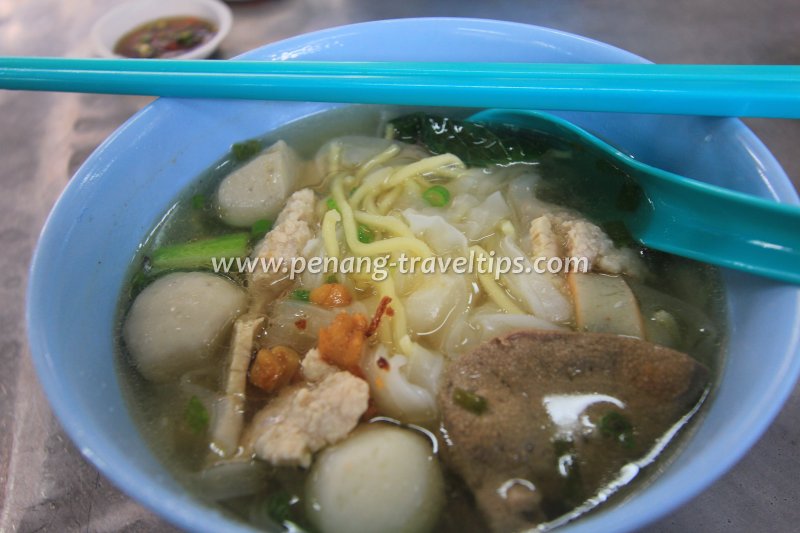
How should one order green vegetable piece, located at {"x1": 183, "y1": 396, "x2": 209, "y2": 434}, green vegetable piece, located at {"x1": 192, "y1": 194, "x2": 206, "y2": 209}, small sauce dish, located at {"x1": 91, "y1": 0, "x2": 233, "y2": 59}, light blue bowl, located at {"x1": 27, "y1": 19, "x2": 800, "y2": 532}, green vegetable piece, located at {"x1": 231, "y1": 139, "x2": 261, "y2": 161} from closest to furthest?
light blue bowl, located at {"x1": 27, "y1": 19, "x2": 800, "y2": 532} → green vegetable piece, located at {"x1": 183, "y1": 396, "x2": 209, "y2": 434} → green vegetable piece, located at {"x1": 192, "y1": 194, "x2": 206, "y2": 209} → green vegetable piece, located at {"x1": 231, "y1": 139, "x2": 261, "y2": 161} → small sauce dish, located at {"x1": 91, "y1": 0, "x2": 233, "y2": 59}

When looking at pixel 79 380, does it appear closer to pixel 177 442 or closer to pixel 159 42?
pixel 177 442

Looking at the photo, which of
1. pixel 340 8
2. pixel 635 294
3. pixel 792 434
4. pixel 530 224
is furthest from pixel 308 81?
pixel 340 8

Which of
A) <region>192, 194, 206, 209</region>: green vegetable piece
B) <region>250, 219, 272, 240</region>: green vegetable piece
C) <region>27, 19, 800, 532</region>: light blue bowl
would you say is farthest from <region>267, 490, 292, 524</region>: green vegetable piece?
<region>192, 194, 206, 209</region>: green vegetable piece

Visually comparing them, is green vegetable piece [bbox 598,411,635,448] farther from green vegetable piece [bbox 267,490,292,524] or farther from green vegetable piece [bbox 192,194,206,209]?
green vegetable piece [bbox 192,194,206,209]

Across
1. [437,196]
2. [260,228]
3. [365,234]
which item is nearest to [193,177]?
[260,228]

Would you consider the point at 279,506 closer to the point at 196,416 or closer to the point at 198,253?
the point at 196,416
